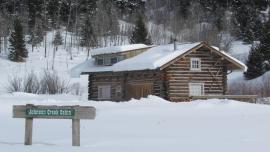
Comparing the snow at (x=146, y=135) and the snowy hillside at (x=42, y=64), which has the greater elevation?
the snowy hillside at (x=42, y=64)

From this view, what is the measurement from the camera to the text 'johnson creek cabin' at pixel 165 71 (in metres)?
41.6

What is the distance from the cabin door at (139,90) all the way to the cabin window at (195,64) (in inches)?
137

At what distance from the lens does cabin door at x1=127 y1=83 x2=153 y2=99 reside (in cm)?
4288

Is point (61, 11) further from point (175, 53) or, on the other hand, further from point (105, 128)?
point (105, 128)

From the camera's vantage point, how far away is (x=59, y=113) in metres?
14.2

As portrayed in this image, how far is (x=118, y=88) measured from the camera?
45344mm

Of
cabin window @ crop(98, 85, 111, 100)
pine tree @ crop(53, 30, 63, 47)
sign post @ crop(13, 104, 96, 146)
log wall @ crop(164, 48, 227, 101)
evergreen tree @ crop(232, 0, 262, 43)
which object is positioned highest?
evergreen tree @ crop(232, 0, 262, 43)

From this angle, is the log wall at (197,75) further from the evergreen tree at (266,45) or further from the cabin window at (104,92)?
the evergreen tree at (266,45)

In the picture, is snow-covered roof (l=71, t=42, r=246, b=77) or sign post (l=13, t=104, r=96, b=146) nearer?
sign post (l=13, t=104, r=96, b=146)

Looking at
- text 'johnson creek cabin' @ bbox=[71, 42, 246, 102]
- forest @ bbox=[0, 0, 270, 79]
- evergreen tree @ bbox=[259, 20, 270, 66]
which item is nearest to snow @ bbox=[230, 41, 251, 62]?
forest @ bbox=[0, 0, 270, 79]

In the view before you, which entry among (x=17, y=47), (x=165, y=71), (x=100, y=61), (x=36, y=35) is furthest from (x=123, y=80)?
(x=36, y=35)

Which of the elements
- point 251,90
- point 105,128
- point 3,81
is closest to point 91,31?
point 3,81

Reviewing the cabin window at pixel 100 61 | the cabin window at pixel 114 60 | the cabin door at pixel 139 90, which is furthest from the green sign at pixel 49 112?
the cabin window at pixel 100 61

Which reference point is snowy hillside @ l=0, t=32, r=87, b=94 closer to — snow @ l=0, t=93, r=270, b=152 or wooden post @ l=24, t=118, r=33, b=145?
snow @ l=0, t=93, r=270, b=152
